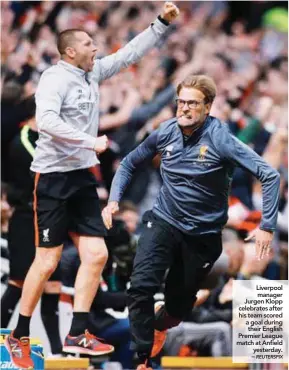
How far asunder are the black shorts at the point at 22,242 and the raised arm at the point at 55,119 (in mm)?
1837

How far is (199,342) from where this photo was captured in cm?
1346

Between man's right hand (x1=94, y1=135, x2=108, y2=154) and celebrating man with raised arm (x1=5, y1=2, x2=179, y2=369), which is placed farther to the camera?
celebrating man with raised arm (x1=5, y1=2, x2=179, y2=369)

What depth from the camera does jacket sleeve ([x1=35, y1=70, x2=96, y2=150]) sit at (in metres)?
10.4

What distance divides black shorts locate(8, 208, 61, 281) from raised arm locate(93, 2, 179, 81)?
1764 millimetres

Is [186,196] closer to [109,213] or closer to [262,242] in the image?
[109,213]

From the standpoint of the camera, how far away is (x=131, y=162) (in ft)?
35.4

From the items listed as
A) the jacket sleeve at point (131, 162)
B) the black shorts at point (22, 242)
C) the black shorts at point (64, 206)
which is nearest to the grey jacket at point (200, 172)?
the jacket sleeve at point (131, 162)

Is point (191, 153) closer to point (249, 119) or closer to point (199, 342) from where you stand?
point (199, 342)

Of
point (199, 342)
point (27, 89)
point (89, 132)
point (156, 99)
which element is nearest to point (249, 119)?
point (156, 99)

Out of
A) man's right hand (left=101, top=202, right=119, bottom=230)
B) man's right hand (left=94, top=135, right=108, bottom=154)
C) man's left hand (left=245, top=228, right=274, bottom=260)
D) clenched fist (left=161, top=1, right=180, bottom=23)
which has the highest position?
clenched fist (left=161, top=1, right=180, bottom=23)

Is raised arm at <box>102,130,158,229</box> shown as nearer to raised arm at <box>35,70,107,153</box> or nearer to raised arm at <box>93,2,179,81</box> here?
raised arm at <box>35,70,107,153</box>

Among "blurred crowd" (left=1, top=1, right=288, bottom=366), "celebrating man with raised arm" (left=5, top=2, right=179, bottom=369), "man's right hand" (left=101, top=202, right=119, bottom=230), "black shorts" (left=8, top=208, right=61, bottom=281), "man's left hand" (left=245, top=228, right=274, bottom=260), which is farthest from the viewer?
"blurred crowd" (left=1, top=1, right=288, bottom=366)

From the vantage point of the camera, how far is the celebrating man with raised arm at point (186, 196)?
10328mm

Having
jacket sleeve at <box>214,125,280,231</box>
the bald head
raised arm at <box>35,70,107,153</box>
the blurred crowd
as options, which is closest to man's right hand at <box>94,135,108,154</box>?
raised arm at <box>35,70,107,153</box>
